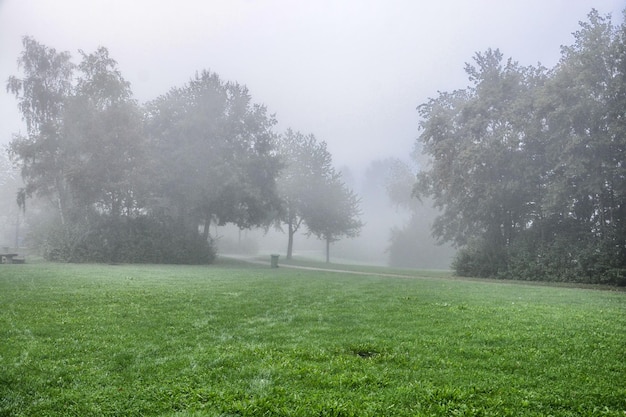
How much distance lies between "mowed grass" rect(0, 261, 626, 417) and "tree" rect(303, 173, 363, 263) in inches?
1459

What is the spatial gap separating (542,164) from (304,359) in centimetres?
2650

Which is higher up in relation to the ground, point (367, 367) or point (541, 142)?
point (541, 142)

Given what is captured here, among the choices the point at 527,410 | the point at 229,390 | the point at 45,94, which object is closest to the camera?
the point at 527,410

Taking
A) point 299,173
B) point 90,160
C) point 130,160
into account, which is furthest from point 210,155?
point 299,173

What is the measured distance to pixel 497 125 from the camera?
102 ft

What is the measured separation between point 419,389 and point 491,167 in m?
27.1

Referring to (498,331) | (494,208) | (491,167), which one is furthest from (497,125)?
(498,331)

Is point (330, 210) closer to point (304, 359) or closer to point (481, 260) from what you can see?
point (481, 260)

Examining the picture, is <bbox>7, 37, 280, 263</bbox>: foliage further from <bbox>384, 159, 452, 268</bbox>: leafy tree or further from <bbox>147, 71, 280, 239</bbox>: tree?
<bbox>384, 159, 452, 268</bbox>: leafy tree

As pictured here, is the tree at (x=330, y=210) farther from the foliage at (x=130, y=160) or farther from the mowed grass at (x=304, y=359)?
the mowed grass at (x=304, y=359)

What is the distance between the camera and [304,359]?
6.62m

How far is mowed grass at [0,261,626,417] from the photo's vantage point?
4.96m

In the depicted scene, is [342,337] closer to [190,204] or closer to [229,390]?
[229,390]

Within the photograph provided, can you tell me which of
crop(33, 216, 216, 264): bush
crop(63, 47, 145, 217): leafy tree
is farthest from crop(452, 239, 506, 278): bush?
crop(63, 47, 145, 217): leafy tree
